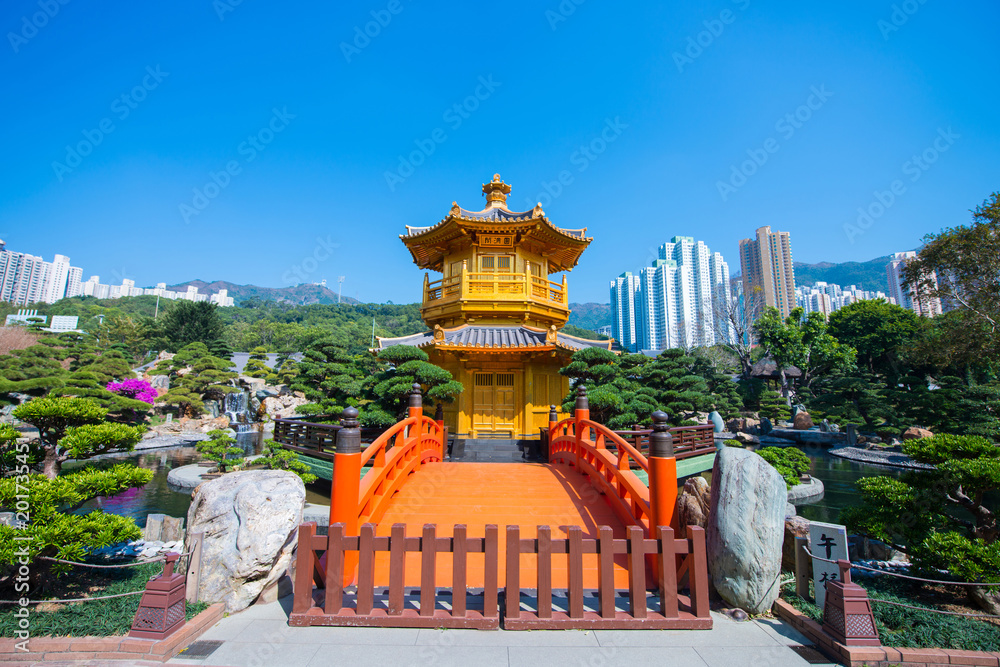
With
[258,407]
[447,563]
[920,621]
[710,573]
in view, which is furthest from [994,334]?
[258,407]

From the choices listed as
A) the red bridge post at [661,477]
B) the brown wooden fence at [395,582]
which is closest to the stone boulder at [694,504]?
the red bridge post at [661,477]

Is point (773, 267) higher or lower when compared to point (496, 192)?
higher

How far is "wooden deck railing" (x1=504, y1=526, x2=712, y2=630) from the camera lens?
155 inches

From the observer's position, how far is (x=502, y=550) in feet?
18.6

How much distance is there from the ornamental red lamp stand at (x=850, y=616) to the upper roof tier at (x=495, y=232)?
12615 mm

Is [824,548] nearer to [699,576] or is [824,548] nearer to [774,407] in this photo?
[699,576]

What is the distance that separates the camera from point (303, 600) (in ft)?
13.1

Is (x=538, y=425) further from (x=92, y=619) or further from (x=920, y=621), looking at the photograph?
(x=92, y=619)

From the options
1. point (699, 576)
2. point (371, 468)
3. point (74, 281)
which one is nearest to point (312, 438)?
point (371, 468)

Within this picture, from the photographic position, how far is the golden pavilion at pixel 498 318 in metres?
14.2

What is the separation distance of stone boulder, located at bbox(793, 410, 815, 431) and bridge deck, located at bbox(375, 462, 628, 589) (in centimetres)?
2836

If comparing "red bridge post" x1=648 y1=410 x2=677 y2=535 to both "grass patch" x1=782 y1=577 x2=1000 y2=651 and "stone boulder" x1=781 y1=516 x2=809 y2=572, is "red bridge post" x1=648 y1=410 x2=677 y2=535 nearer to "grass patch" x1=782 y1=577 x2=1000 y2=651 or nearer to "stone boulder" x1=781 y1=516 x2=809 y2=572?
"grass patch" x1=782 y1=577 x2=1000 y2=651

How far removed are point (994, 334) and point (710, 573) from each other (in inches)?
794

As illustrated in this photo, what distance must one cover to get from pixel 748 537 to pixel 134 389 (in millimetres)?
33612
